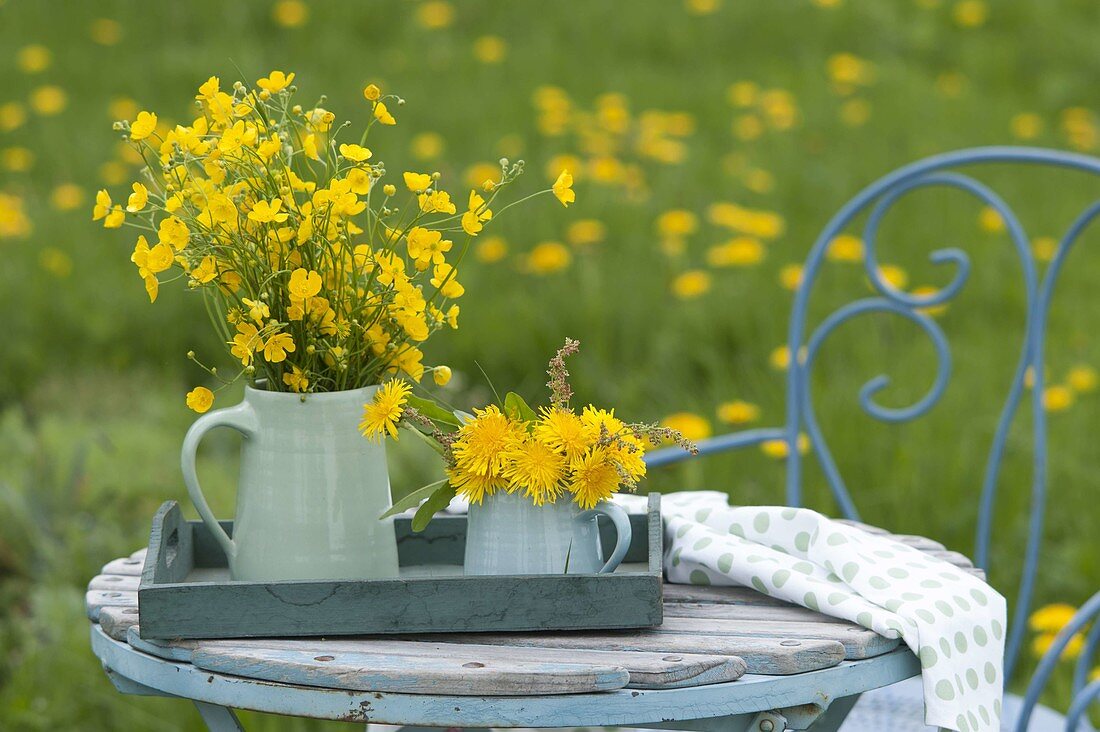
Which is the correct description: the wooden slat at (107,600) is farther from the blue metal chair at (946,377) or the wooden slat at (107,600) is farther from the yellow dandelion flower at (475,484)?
the blue metal chair at (946,377)

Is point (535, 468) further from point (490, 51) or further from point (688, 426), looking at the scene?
point (490, 51)

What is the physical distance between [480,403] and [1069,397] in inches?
48.9

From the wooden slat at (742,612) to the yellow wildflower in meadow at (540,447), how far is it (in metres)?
0.15

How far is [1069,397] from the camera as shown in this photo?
2.82 meters

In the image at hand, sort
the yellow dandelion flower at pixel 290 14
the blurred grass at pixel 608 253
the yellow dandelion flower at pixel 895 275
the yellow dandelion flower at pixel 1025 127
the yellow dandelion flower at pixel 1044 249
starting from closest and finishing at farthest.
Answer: the blurred grass at pixel 608 253
the yellow dandelion flower at pixel 895 275
the yellow dandelion flower at pixel 1044 249
the yellow dandelion flower at pixel 1025 127
the yellow dandelion flower at pixel 290 14

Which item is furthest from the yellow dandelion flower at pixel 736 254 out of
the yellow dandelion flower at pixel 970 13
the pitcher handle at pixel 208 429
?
the yellow dandelion flower at pixel 970 13

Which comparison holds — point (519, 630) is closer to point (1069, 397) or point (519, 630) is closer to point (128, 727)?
point (128, 727)

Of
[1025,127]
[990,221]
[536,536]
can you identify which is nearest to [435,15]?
[1025,127]

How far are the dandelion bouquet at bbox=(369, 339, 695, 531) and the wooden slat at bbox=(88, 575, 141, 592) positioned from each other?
0.34 meters

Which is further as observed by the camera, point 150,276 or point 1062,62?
point 1062,62

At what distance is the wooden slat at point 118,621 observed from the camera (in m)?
1.24

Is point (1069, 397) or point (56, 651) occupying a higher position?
point (1069, 397)

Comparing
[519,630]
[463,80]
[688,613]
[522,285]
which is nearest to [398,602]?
[519,630]

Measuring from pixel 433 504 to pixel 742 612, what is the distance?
1.00 feet
